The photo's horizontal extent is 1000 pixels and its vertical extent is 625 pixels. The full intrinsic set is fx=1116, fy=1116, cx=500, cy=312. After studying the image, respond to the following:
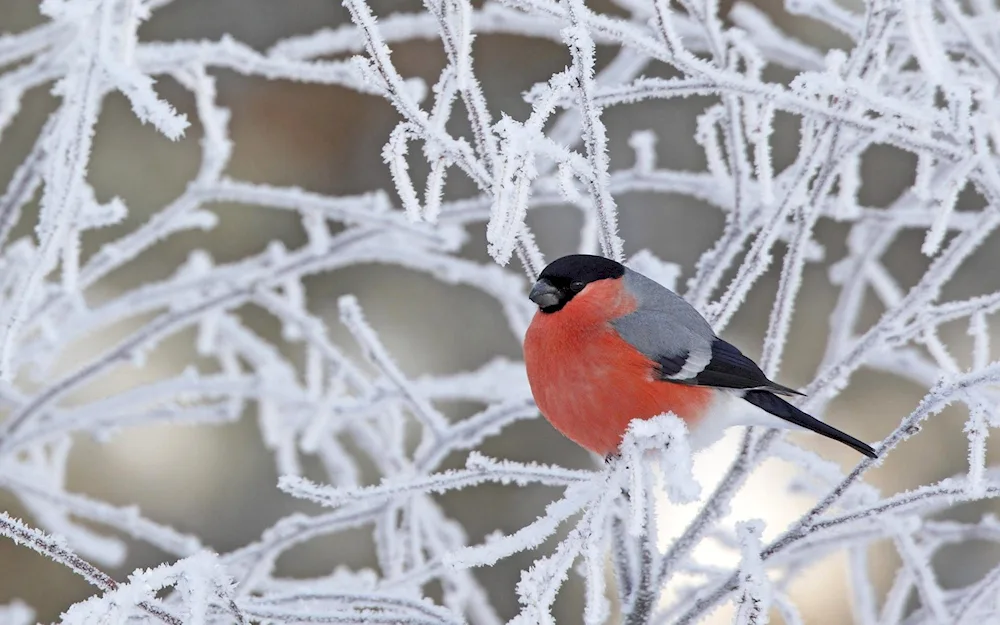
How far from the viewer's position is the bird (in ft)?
6.51

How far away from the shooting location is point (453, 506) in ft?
17.6

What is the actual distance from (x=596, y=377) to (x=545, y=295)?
174 mm

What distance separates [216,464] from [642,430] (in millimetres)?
4051

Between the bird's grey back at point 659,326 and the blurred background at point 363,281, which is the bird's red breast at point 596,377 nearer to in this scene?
the bird's grey back at point 659,326

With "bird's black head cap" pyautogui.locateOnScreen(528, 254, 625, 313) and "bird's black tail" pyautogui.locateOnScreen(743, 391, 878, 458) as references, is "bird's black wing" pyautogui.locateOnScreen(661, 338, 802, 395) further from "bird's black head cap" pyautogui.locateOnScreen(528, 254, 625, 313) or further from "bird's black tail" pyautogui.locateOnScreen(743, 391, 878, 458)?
"bird's black head cap" pyautogui.locateOnScreen(528, 254, 625, 313)

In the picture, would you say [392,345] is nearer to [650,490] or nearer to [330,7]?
[330,7]

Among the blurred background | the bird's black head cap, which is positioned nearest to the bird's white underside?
the bird's black head cap

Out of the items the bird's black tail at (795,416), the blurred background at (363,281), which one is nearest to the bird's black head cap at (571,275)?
the bird's black tail at (795,416)

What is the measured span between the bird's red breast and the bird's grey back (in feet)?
0.06

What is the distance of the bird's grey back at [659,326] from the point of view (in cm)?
204

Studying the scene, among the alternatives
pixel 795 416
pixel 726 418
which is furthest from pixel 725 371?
pixel 795 416

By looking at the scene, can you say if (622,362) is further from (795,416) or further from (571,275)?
(795,416)

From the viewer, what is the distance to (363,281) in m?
5.43

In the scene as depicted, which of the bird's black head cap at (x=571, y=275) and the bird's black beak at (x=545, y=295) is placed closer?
the bird's black beak at (x=545, y=295)
